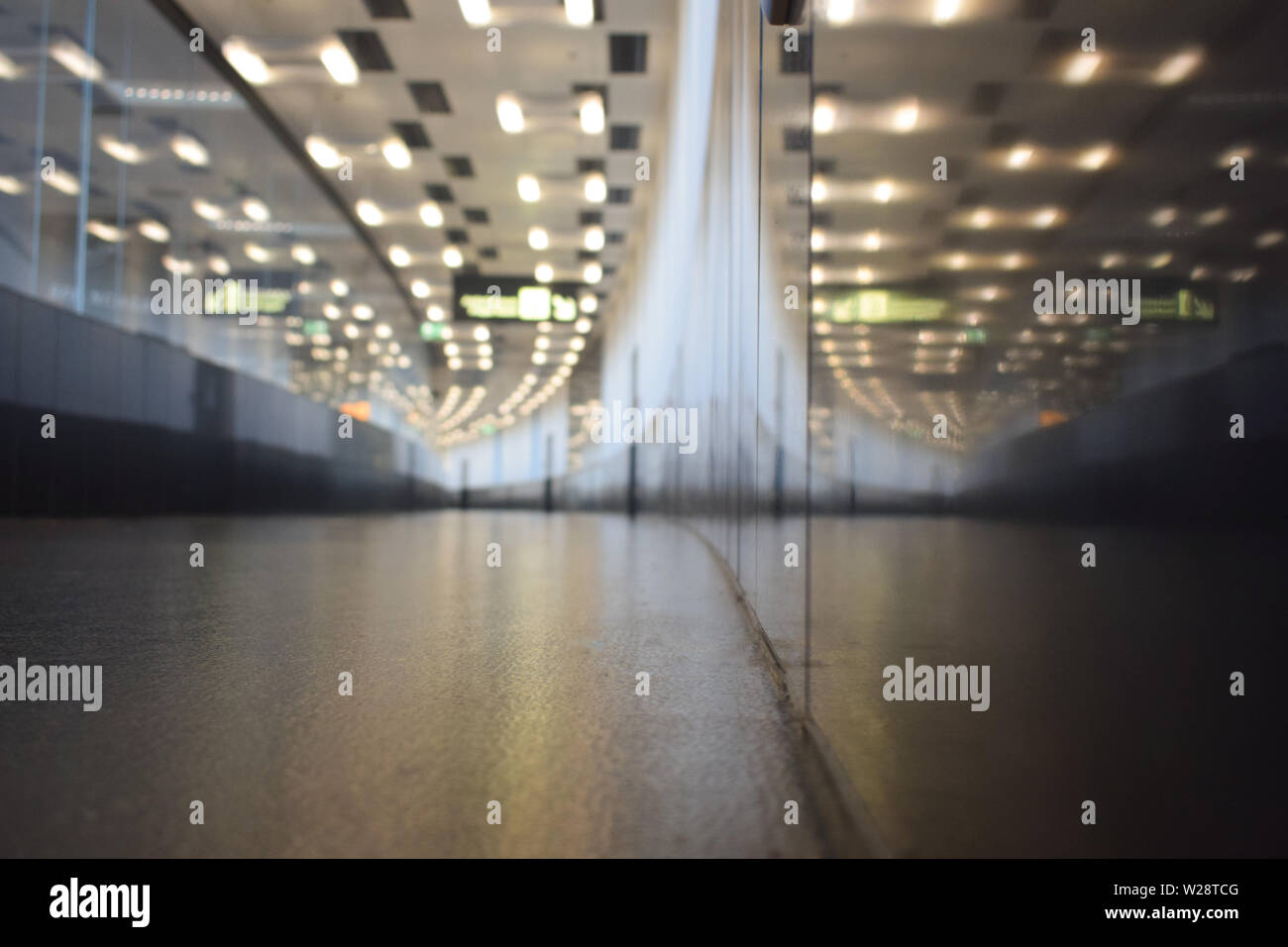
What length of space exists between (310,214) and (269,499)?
616cm

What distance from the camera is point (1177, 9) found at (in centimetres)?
102

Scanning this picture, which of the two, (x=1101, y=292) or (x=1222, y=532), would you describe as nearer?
(x=1222, y=532)

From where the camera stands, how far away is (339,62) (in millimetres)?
12734

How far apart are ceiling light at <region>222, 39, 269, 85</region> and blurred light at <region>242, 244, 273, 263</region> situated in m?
2.73

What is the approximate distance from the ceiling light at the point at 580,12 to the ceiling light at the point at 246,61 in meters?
4.99

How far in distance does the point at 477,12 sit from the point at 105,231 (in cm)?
559

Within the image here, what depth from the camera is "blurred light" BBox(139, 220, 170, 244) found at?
12.5m

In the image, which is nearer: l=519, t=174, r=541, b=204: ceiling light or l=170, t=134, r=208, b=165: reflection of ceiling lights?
l=170, t=134, r=208, b=165: reflection of ceiling lights

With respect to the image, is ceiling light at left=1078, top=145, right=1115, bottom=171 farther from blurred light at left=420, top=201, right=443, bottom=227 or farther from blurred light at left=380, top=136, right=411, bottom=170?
blurred light at left=420, top=201, right=443, bottom=227

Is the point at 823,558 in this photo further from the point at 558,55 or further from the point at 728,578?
the point at 558,55

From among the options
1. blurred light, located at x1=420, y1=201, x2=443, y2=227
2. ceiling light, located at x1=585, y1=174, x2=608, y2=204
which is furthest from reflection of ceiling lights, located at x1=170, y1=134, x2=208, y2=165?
ceiling light, located at x1=585, y1=174, x2=608, y2=204

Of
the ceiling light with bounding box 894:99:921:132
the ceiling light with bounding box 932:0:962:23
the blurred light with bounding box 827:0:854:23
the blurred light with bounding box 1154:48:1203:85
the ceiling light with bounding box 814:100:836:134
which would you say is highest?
the blurred light with bounding box 827:0:854:23

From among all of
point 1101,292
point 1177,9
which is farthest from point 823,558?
point 1177,9
